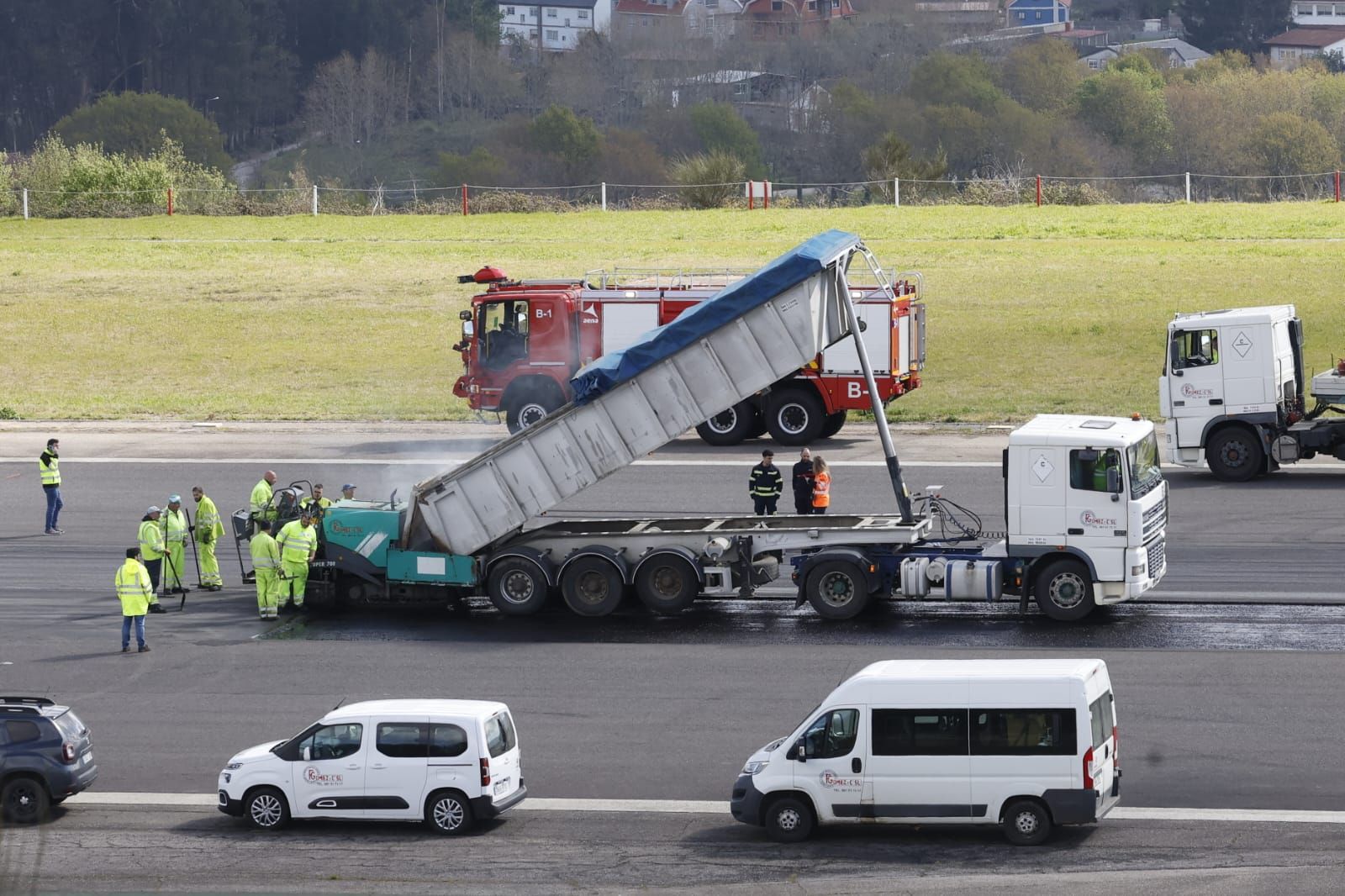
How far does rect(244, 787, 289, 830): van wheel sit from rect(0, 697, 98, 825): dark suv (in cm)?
154

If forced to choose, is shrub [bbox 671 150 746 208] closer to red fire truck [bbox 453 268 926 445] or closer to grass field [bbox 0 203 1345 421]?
grass field [bbox 0 203 1345 421]

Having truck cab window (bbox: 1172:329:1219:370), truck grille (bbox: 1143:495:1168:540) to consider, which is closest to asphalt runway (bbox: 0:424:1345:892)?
truck grille (bbox: 1143:495:1168:540)

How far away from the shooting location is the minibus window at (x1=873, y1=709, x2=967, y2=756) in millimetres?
13906

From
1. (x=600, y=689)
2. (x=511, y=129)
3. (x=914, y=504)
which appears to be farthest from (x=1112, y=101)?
(x=600, y=689)

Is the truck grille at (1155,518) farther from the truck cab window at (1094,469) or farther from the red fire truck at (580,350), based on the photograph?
the red fire truck at (580,350)

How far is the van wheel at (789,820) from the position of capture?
14.1 metres

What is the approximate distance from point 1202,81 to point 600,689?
417ft

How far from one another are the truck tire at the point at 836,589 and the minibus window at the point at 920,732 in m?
7.12

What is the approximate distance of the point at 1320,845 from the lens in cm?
1345

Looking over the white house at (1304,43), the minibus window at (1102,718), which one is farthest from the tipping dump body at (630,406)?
the white house at (1304,43)

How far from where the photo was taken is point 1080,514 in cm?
2045

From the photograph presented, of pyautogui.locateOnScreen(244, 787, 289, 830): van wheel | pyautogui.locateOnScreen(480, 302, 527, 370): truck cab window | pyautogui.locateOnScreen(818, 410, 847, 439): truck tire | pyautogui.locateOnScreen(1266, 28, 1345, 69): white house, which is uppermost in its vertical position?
pyautogui.locateOnScreen(1266, 28, 1345, 69): white house

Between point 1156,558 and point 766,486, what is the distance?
20.7 ft

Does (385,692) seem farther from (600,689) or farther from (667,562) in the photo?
(667,562)
